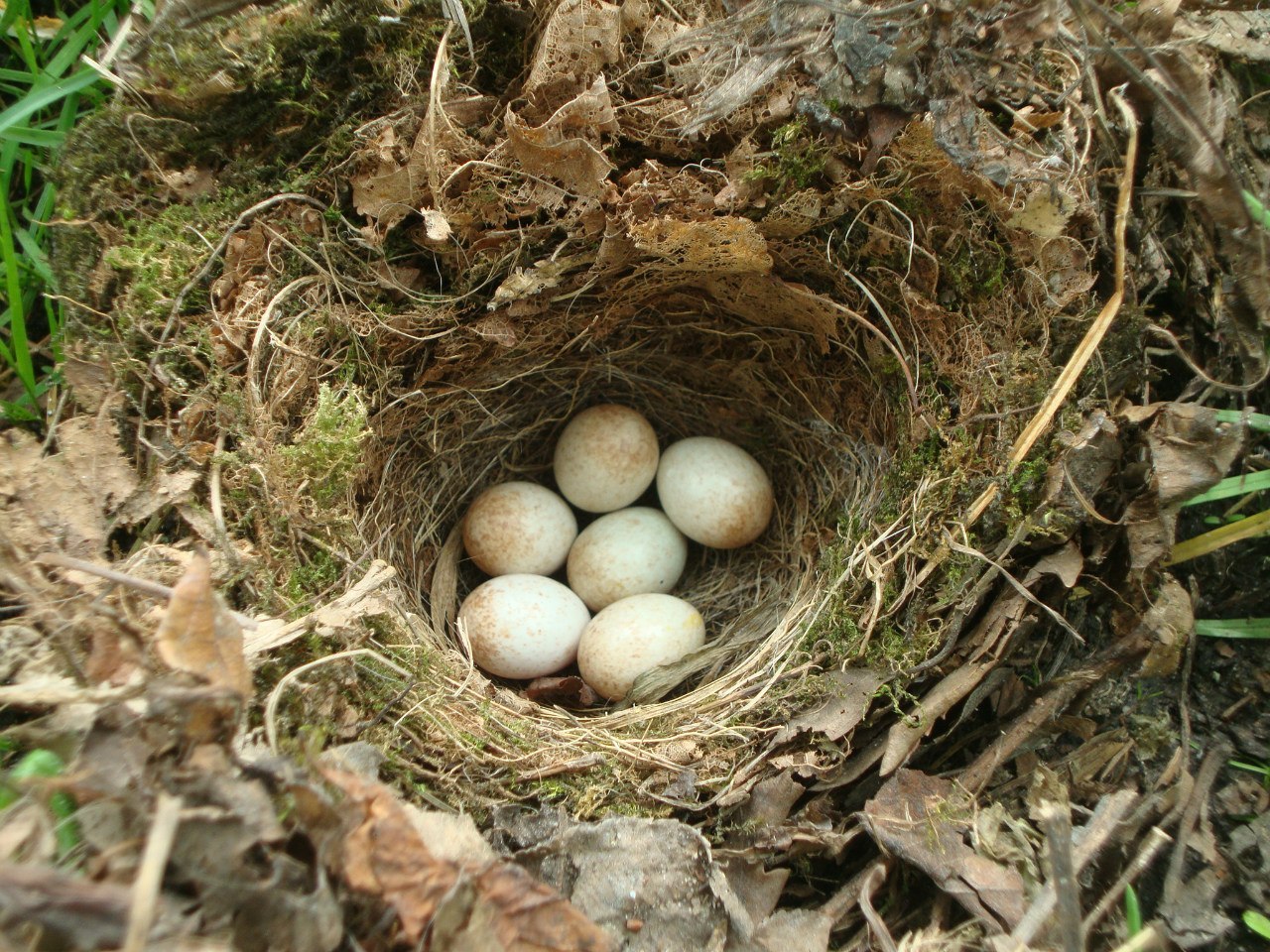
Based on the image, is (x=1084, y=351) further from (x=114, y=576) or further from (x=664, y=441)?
(x=114, y=576)

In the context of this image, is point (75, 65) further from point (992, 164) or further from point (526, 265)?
point (992, 164)

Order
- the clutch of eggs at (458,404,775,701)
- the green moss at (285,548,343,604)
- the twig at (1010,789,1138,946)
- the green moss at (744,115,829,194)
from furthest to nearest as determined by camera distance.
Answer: the clutch of eggs at (458,404,775,701) < the green moss at (744,115,829,194) < the green moss at (285,548,343,604) < the twig at (1010,789,1138,946)

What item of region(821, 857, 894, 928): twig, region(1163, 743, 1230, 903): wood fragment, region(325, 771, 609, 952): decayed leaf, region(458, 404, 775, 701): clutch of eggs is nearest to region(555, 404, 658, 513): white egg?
region(458, 404, 775, 701): clutch of eggs

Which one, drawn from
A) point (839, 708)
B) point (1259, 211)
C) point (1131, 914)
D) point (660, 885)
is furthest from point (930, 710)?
point (1259, 211)

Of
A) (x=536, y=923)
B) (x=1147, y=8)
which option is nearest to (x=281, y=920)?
(x=536, y=923)

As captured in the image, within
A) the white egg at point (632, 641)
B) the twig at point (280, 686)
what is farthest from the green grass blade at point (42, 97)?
the white egg at point (632, 641)

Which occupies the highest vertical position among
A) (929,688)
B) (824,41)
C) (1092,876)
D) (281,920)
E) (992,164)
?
(824,41)

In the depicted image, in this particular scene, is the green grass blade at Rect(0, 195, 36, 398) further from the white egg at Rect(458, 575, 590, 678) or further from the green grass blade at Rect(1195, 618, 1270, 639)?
the green grass blade at Rect(1195, 618, 1270, 639)
